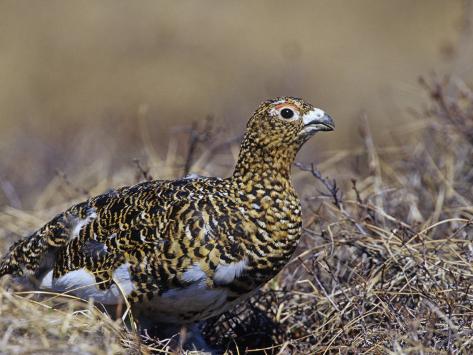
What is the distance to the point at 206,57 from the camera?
597 inches

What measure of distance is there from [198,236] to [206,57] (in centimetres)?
1136

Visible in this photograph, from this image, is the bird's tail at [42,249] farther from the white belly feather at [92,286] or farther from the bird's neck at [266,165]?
the bird's neck at [266,165]

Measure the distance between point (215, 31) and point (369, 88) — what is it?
355 centimetres

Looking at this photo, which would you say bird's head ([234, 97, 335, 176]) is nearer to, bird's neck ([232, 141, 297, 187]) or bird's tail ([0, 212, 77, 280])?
bird's neck ([232, 141, 297, 187])

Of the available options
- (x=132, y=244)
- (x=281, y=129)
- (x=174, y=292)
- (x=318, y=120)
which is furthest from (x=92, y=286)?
(x=318, y=120)

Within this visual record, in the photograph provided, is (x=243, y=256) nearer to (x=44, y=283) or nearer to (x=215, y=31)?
(x=44, y=283)

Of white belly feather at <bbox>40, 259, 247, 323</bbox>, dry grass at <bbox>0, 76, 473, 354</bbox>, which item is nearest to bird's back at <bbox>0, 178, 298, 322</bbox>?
white belly feather at <bbox>40, 259, 247, 323</bbox>

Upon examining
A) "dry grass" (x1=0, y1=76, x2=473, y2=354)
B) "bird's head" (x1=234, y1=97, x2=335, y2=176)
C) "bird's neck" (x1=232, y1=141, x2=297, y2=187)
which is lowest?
"dry grass" (x1=0, y1=76, x2=473, y2=354)

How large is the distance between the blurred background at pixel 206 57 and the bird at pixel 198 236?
6224mm

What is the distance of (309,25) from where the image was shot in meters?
16.1

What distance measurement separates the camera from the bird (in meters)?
4.02

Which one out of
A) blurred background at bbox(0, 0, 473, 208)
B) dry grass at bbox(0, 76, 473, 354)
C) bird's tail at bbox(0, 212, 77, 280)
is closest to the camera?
dry grass at bbox(0, 76, 473, 354)

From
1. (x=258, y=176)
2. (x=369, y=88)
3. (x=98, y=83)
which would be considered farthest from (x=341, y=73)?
(x=258, y=176)

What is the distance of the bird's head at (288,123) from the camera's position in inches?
166
